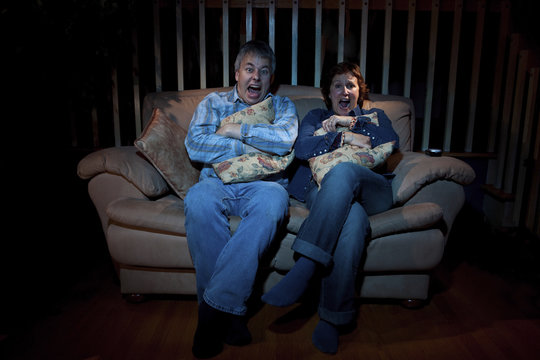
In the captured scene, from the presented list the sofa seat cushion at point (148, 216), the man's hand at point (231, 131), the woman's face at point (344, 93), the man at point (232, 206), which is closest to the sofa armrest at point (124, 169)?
the sofa seat cushion at point (148, 216)

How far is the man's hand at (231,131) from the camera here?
1.76m

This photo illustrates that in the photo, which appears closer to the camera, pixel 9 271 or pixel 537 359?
pixel 537 359

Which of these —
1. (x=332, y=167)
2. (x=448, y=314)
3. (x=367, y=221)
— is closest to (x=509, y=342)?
(x=448, y=314)

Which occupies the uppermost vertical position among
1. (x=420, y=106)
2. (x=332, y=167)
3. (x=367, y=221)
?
(x=420, y=106)

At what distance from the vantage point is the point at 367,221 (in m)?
1.54

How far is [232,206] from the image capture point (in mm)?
1663

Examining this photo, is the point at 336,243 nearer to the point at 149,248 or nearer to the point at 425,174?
the point at 425,174

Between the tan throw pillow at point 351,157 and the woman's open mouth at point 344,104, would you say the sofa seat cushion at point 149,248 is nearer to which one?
the tan throw pillow at point 351,157

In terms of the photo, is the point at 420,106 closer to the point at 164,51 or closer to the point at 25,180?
the point at 164,51

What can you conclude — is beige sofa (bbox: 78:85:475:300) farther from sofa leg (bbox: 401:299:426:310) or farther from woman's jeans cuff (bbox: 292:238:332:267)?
woman's jeans cuff (bbox: 292:238:332:267)

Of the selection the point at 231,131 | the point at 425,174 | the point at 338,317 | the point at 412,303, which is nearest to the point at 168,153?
the point at 231,131

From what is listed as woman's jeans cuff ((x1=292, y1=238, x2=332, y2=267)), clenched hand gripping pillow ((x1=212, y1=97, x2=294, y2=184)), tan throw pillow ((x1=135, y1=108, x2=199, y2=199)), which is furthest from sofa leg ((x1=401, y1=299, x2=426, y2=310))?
tan throw pillow ((x1=135, y1=108, x2=199, y2=199))

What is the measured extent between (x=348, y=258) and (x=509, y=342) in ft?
2.26

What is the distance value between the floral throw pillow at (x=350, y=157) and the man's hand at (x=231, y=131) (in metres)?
0.37
